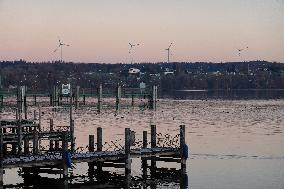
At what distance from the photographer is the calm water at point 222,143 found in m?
50.8

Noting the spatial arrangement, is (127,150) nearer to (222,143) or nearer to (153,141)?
(153,141)

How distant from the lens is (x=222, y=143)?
78.4 metres

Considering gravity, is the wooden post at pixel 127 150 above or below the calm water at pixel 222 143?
above

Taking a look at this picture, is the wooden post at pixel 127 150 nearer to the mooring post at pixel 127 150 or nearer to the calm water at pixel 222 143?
the mooring post at pixel 127 150

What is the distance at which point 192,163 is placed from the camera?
58688mm

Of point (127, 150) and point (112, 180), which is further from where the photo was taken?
point (112, 180)

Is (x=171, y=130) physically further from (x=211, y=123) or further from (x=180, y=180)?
(x=180, y=180)

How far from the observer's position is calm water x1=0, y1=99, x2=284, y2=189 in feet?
167

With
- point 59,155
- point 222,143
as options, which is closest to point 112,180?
point 59,155

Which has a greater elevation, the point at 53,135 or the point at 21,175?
the point at 53,135

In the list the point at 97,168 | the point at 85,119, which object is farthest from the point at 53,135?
the point at 85,119

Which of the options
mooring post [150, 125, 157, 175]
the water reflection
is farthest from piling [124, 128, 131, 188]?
mooring post [150, 125, 157, 175]

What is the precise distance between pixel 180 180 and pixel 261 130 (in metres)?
51.2

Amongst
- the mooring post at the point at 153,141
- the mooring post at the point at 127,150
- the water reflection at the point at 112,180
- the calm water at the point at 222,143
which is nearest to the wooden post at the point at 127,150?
the mooring post at the point at 127,150
